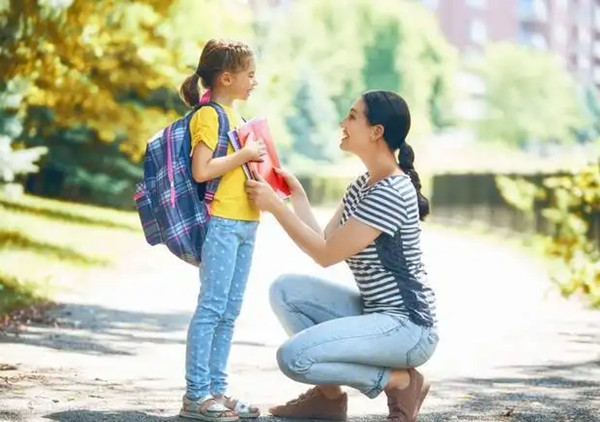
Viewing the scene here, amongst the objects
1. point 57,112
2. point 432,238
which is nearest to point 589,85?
point 432,238

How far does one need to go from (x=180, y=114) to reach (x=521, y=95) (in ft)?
287

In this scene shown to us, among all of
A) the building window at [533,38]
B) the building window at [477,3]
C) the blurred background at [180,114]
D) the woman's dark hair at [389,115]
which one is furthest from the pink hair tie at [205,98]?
the building window at [533,38]

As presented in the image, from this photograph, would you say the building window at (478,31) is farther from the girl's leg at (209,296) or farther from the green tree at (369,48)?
the girl's leg at (209,296)

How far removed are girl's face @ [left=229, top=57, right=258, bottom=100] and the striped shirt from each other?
0.72 metres

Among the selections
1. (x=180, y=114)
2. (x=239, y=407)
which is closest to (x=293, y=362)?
(x=239, y=407)

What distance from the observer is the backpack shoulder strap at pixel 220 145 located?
5.92 meters

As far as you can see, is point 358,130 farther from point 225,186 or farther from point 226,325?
point 226,325

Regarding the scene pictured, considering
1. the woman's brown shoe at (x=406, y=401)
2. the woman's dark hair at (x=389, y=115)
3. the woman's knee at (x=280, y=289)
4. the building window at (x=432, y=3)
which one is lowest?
the woman's brown shoe at (x=406, y=401)

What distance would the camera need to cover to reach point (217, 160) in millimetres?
5848

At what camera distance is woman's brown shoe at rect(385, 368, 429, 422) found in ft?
19.3

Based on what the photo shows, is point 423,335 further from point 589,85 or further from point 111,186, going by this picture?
point 589,85

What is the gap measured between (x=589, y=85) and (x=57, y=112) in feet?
387

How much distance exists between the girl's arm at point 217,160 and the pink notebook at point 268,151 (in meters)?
0.06

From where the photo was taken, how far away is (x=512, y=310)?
13.1 m
